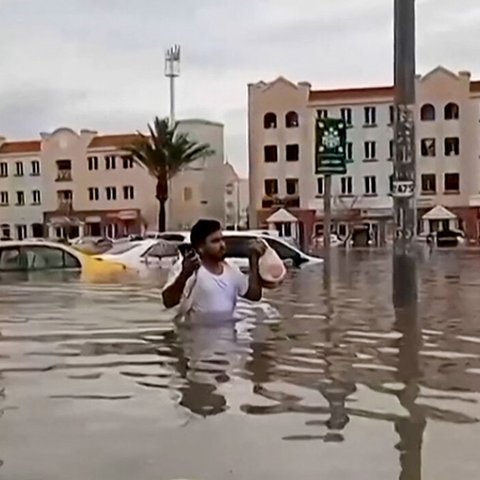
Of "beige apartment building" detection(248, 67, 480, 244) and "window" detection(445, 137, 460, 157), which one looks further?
"window" detection(445, 137, 460, 157)

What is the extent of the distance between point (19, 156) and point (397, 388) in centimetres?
8366

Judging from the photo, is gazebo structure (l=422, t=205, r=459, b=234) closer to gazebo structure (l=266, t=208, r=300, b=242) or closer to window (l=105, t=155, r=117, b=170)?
gazebo structure (l=266, t=208, r=300, b=242)

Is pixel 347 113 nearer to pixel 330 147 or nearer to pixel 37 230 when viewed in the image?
pixel 37 230

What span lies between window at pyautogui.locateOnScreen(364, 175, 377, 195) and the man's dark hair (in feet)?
223

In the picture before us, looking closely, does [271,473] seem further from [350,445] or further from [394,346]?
[394,346]

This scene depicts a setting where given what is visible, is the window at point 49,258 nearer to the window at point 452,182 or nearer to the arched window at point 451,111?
the window at point 452,182

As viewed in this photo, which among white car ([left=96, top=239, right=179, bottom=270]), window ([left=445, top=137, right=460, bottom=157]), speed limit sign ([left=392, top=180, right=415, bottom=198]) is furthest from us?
window ([left=445, top=137, right=460, bottom=157])

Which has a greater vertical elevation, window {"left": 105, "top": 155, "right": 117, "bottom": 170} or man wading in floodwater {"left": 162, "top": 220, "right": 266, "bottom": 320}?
window {"left": 105, "top": 155, "right": 117, "bottom": 170}

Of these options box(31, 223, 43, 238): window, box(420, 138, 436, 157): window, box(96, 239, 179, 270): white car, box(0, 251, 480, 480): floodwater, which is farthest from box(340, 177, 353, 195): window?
box(0, 251, 480, 480): floodwater

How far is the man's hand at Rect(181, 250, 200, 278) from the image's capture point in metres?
9.77

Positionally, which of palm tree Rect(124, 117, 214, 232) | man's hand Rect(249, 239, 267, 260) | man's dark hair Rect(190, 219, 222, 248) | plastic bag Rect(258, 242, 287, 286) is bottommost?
plastic bag Rect(258, 242, 287, 286)

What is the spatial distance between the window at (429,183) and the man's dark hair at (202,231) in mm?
67083

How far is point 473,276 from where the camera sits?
26141 mm

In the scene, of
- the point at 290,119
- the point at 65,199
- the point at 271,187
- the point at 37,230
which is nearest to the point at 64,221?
the point at 65,199
